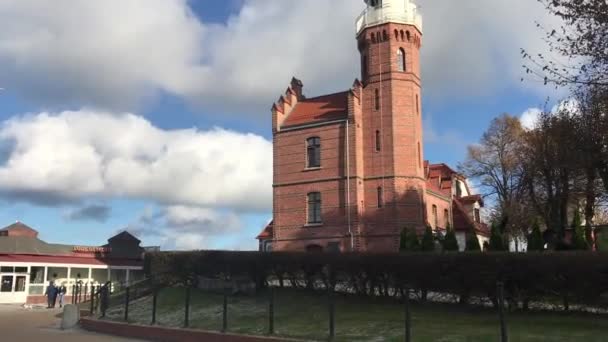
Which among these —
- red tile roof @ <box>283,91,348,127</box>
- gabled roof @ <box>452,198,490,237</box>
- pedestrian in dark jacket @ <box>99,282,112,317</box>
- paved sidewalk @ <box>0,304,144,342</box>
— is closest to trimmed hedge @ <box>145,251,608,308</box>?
pedestrian in dark jacket @ <box>99,282,112,317</box>

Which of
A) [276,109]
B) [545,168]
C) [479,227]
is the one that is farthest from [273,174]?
[479,227]

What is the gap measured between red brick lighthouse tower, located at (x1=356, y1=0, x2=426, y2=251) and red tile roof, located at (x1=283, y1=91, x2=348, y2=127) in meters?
1.77

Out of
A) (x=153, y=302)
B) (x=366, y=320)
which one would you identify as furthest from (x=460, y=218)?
(x=366, y=320)

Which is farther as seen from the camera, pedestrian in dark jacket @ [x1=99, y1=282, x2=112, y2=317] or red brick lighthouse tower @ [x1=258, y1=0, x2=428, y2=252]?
red brick lighthouse tower @ [x1=258, y1=0, x2=428, y2=252]

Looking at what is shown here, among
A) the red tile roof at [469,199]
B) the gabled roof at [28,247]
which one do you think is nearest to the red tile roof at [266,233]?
the gabled roof at [28,247]

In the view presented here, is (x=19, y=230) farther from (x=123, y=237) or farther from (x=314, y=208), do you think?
(x=314, y=208)

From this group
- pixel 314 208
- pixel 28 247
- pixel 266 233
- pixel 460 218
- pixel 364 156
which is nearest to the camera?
pixel 364 156

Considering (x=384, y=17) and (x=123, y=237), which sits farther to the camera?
(x=123, y=237)

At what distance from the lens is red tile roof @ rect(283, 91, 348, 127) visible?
39156mm

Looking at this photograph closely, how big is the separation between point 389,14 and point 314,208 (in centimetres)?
1349

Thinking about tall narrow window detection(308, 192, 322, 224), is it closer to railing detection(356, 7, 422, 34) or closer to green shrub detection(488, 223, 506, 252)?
railing detection(356, 7, 422, 34)

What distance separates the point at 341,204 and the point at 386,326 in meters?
23.2

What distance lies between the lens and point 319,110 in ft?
133

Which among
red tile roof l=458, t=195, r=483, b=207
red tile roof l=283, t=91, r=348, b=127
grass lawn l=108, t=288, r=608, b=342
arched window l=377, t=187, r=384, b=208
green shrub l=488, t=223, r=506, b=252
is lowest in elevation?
grass lawn l=108, t=288, r=608, b=342
